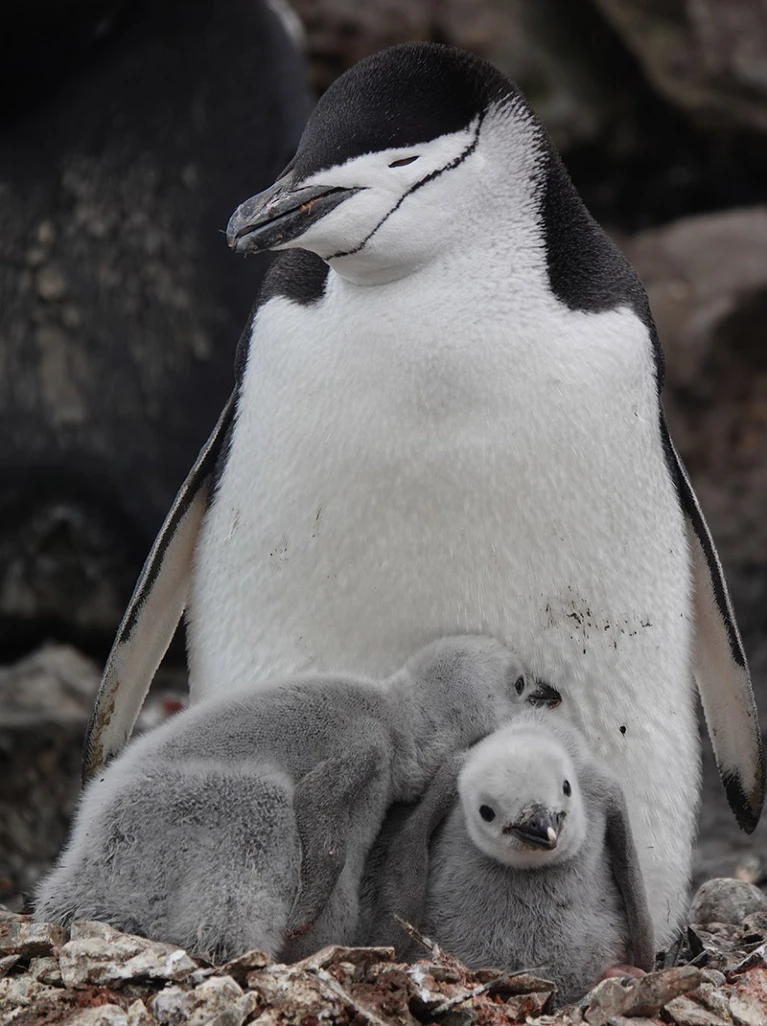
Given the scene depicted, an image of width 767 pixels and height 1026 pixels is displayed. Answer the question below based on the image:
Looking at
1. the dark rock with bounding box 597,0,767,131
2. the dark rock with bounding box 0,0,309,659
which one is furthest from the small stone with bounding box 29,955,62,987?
the dark rock with bounding box 597,0,767,131

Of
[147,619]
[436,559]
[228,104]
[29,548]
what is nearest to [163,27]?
[228,104]

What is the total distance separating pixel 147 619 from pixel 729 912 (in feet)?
3.66

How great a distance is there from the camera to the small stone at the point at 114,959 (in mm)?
2061

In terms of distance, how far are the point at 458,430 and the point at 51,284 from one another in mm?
3592

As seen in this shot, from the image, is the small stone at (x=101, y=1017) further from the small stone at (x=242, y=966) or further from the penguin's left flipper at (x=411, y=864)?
the penguin's left flipper at (x=411, y=864)

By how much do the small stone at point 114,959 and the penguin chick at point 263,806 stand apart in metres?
0.04

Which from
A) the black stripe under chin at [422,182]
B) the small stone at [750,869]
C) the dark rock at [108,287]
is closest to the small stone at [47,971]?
the black stripe under chin at [422,182]

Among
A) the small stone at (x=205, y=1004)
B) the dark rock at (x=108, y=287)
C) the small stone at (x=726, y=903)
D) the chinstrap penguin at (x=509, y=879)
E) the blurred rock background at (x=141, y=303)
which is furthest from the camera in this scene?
the dark rock at (x=108, y=287)

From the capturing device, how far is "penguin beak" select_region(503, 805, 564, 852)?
215cm

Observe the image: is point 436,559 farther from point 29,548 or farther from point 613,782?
point 29,548

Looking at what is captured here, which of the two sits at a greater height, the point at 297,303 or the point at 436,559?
the point at 297,303

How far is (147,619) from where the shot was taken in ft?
9.77

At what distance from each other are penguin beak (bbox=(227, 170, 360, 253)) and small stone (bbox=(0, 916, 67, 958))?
3.02 feet

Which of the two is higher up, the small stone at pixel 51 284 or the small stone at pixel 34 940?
the small stone at pixel 34 940
